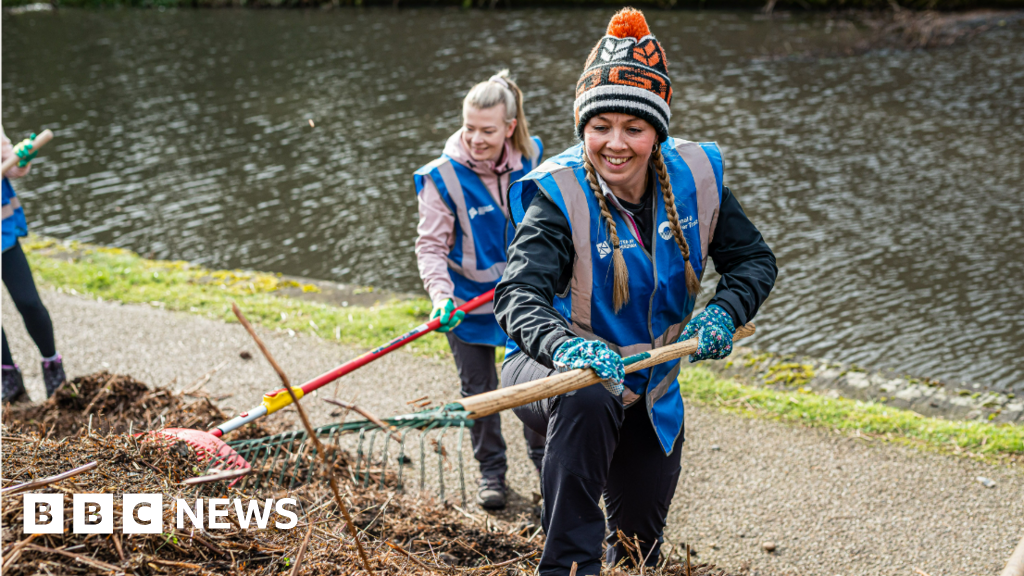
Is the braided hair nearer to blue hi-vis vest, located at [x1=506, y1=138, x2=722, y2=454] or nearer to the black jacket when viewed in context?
blue hi-vis vest, located at [x1=506, y1=138, x2=722, y2=454]

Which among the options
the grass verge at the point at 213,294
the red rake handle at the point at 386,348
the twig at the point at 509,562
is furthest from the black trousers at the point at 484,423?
the grass verge at the point at 213,294

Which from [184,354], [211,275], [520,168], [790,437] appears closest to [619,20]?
[520,168]

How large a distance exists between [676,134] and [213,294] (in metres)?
7.00

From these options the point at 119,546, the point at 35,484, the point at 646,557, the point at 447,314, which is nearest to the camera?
the point at 119,546

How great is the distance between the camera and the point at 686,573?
9.20ft

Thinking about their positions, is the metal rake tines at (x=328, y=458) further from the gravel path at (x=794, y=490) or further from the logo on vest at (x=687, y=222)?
the logo on vest at (x=687, y=222)

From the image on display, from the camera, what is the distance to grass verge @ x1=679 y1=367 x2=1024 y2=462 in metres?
4.23

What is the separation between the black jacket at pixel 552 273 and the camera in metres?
2.38

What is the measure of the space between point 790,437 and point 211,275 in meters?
5.53

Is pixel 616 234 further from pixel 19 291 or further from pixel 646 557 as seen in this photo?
pixel 19 291

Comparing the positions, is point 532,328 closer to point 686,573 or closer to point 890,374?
point 686,573

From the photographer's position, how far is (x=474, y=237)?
158 inches

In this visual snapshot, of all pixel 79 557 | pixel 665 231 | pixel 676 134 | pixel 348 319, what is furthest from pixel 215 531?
pixel 676 134

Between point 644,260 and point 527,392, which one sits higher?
point 644,260
